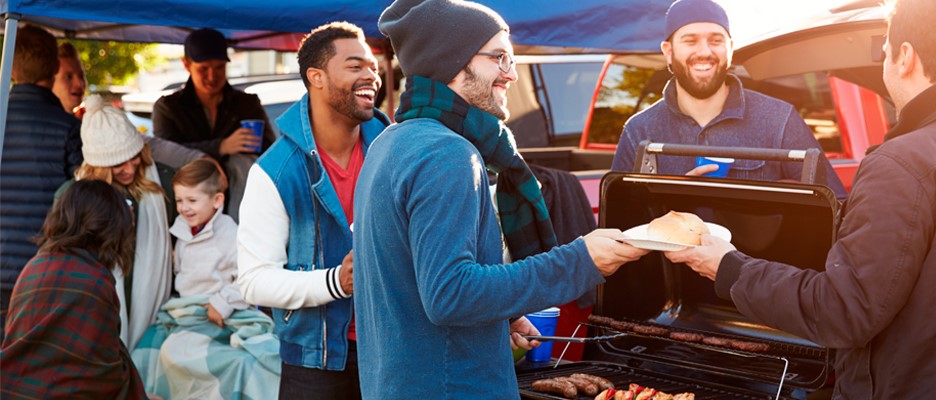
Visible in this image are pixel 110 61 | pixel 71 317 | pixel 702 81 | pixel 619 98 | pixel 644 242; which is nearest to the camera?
pixel 644 242

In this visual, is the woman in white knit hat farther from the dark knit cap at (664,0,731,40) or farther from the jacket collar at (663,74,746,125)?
the dark knit cap at (664,0,731,40)

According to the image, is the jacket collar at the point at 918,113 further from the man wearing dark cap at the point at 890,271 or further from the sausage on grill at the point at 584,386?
the sausage on grill at the point at 584,386

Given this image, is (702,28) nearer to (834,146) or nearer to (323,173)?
(323,173)

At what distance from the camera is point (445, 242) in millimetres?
2215

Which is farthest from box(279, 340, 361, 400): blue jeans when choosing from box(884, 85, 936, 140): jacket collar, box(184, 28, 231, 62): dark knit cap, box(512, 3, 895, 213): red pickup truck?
box(184, 28, 231, 62): dark knit cap

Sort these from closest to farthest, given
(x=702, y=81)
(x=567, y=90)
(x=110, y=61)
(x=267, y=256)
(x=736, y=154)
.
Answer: (x=736, y=154) → (x=267, y=256) → (x=702, y=81) → (x=567, y=90) → (x=110, y=61)

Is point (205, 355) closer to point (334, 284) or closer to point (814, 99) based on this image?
point (334, 284)

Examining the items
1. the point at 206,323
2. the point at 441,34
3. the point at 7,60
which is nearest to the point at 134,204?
the point at 206,323

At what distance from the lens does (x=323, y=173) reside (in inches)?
135

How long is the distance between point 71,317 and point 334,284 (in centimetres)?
150

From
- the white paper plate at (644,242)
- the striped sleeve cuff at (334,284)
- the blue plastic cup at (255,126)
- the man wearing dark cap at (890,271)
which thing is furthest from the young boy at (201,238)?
the man wearing dark cap at (890,271)

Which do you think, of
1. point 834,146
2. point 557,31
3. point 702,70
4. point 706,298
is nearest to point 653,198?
point 706,298

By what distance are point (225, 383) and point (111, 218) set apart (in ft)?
3.06

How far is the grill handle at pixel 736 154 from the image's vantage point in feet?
9.83
